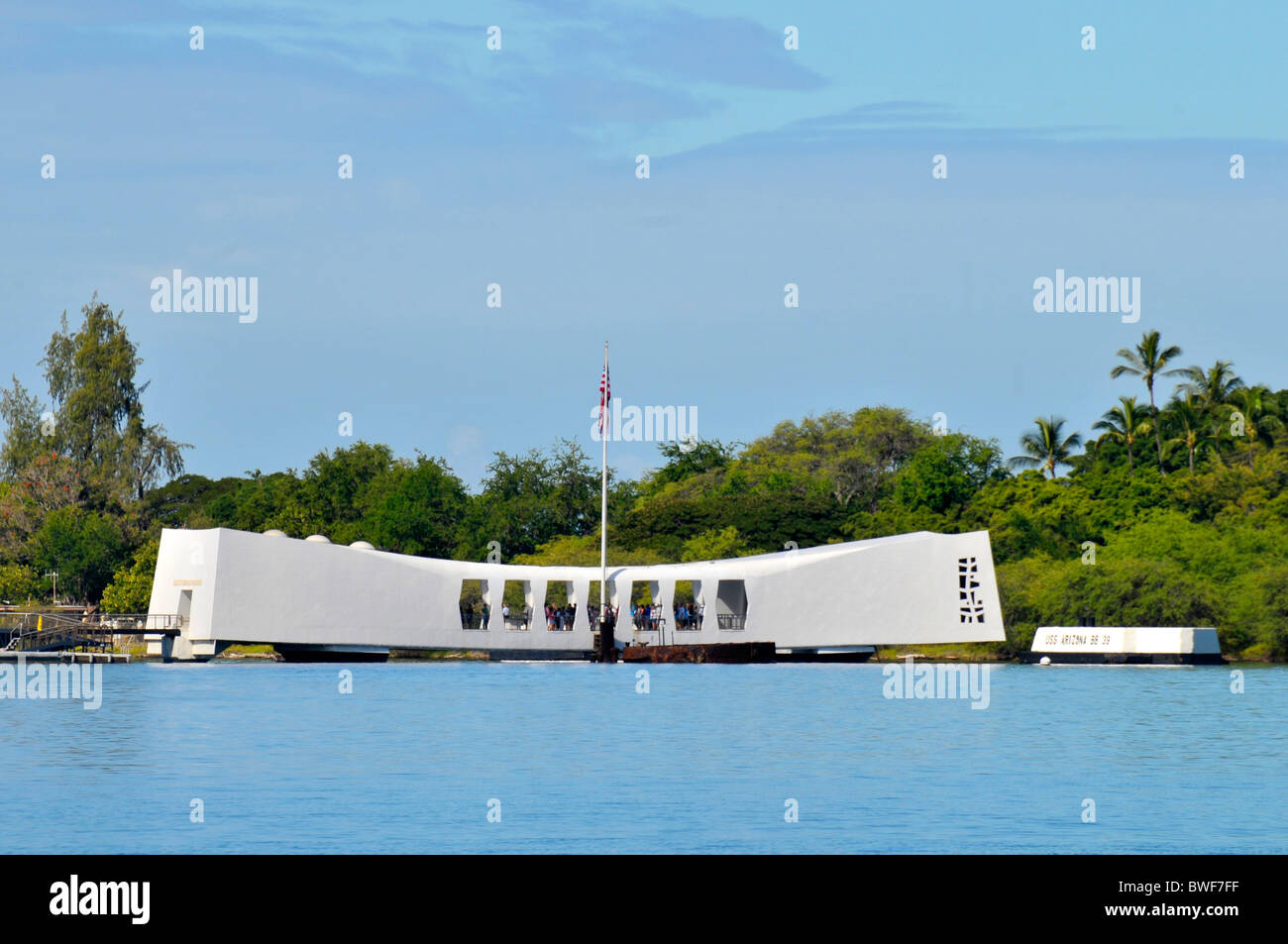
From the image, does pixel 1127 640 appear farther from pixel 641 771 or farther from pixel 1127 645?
pixel 641 771

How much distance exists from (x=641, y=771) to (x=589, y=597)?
103ft

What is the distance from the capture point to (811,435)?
76688mm

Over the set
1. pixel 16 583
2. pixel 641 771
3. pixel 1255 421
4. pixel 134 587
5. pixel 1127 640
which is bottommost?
pixel 641 771

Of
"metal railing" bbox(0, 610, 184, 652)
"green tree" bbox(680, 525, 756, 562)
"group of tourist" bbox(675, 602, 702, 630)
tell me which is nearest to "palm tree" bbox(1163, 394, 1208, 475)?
"green tree" bbox(680, 525, 756, 562)

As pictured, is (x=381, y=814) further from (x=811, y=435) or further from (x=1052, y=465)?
(x=811, y=435)

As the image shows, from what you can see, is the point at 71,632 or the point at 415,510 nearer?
the point at 71,632

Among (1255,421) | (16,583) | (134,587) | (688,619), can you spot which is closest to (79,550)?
(16,583)

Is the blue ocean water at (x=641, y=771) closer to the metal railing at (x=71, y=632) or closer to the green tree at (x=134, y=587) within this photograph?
the metal railing at (x=71, y=632)

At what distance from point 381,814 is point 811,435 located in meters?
60.9

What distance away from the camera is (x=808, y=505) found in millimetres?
62188
